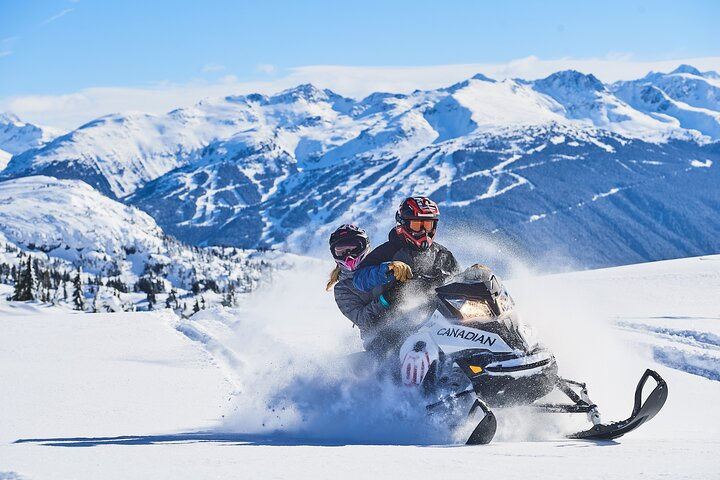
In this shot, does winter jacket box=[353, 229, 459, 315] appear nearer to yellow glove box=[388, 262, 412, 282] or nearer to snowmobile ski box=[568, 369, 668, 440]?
yellow glove box=[388, 262, 412, 282]

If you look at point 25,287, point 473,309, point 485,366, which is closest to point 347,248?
point 473,309

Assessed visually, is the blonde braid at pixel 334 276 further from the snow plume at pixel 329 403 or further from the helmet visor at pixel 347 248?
the snow plume at pixel 329 403

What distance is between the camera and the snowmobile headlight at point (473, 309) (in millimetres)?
7559

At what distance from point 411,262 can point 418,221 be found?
565 millimetres

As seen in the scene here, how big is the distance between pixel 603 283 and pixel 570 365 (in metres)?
21.3

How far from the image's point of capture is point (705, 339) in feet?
55.7

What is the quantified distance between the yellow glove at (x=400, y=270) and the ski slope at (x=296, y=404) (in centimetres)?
137

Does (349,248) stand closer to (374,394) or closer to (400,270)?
(400,270)

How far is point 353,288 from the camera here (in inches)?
357

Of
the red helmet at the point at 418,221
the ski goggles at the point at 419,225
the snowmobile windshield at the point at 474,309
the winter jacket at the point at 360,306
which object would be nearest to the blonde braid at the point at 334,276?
the winter jacket at the point at 360,306

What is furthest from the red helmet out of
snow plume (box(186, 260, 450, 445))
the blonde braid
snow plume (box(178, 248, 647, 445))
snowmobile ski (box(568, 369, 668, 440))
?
snowmobile ski (box(568, 369, 668, 440))

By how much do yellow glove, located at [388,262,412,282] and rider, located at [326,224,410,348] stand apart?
2.13ft

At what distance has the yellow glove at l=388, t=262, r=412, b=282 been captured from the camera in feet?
26.2

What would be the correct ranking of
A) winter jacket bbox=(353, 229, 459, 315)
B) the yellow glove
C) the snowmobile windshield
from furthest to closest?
winter jacket bbox=(353, 229, 459, 315) → the yellow glove → the snowmobile windshield
